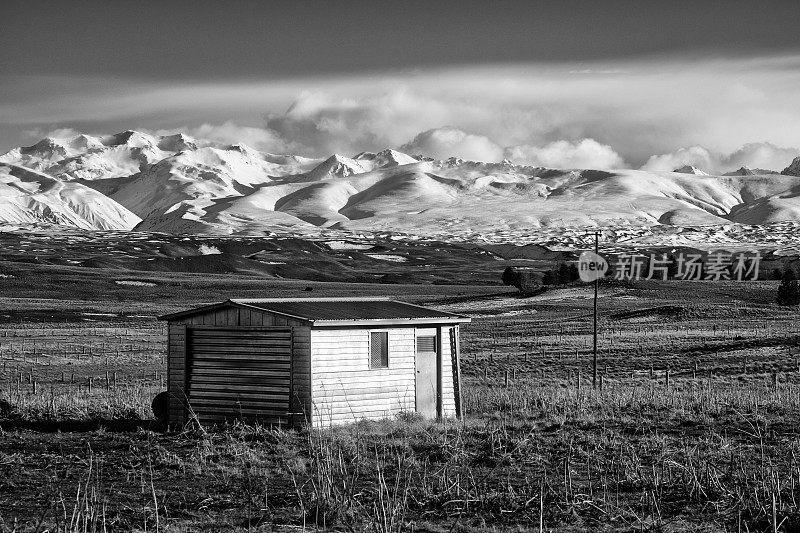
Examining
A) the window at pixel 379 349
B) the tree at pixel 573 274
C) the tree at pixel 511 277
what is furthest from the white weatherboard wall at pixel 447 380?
the tree at pixel 511 277

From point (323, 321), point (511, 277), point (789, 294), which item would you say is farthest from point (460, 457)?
point (511, 277)

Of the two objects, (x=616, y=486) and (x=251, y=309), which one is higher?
(x=251, y=309)

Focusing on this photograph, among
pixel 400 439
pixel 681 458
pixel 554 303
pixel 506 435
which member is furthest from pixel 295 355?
pixel 554 303

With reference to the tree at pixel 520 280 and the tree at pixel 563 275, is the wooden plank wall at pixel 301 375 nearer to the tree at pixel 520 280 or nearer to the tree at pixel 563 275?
the tree at pixel 520 280

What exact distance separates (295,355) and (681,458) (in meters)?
8.86

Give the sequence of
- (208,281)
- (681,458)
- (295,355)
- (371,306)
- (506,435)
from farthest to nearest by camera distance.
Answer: (208,281)
(371,306)
(295,355)
(506,435)
(681,458)

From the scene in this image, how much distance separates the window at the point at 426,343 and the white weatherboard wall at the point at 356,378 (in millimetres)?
513

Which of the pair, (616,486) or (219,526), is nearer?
(219,526)

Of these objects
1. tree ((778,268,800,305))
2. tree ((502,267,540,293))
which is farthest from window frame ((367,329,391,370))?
tree ((502,267,540,293))

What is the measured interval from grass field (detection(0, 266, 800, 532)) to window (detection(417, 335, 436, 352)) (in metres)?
2.04

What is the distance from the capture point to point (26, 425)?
25156 millimetres

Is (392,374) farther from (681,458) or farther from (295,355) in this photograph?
(681,458)

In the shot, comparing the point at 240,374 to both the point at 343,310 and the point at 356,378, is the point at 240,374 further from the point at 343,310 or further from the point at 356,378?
the point at 343,310

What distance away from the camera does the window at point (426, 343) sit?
26516 mm
